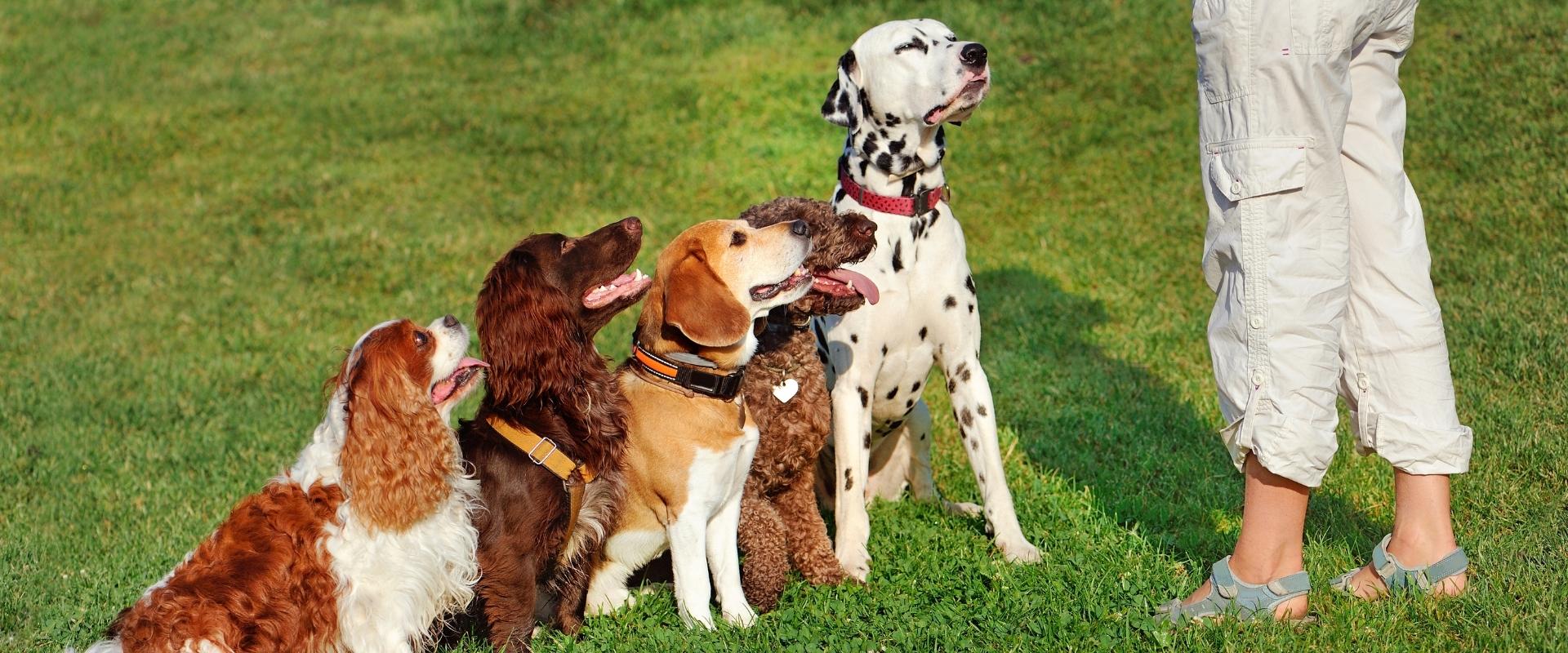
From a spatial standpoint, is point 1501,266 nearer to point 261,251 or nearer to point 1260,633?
point 1260,633

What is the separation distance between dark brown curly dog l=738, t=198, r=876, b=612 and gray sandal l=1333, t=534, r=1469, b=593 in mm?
2179

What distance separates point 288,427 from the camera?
27.0ft

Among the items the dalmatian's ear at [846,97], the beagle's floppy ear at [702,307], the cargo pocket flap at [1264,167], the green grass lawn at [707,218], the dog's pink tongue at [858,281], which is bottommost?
the green grass lawn at [707,218]

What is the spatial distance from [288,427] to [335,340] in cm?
191

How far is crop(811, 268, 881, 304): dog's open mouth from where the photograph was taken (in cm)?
530

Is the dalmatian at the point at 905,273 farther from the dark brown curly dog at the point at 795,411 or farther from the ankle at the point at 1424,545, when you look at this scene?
the ankle at the point at 1424,545

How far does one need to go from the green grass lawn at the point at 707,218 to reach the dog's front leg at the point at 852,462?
15cm

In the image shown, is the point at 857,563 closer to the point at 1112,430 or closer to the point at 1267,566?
the point at 1267,566

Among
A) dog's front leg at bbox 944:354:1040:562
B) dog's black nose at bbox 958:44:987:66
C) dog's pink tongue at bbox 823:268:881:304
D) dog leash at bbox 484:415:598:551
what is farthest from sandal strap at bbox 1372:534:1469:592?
dog leash at bbox 484:415:598:551

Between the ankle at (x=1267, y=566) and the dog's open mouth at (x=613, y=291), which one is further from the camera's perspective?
the dog's open mouth at (x=613, y=291)

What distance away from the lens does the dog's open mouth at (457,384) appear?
4641mm

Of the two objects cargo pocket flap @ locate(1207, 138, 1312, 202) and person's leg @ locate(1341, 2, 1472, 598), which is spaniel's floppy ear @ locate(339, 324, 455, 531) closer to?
cargo pocket flap @ locate(1207, 138, 1312, 202)

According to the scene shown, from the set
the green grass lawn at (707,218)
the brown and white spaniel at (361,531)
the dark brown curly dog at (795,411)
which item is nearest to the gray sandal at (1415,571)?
the green grass lawn at (707,218)

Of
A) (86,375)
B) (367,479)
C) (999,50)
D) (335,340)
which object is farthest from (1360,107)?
(999,50)
